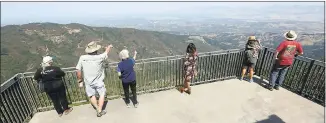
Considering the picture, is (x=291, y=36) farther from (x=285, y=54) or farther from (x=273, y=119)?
(x=273, y=119)

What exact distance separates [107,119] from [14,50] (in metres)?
140

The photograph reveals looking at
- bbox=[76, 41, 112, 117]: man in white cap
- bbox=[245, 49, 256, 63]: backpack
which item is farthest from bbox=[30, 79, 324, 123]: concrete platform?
bbox=[245, 49, 256, 63]: backpack

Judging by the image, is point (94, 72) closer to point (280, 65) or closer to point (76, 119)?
point (76, 119)

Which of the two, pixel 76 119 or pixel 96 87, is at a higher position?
pixel 96 87

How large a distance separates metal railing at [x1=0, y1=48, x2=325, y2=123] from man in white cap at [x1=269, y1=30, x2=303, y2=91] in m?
0.34

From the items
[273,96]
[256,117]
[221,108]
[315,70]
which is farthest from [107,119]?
[315,70]

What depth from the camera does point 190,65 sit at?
6.55 m

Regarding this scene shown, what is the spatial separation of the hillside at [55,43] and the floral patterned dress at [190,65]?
103 meters

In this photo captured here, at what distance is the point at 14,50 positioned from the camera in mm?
122688

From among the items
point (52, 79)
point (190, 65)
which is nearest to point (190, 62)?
point (190, 65)

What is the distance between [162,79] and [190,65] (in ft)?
4.42

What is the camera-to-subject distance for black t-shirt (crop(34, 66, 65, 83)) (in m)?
5.18

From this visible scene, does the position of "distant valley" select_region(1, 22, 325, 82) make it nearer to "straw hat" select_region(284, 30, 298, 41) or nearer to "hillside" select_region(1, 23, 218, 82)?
"hillside" select_region(1, 23, 218, 82)

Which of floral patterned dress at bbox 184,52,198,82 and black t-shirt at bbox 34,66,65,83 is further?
floral patterned dress at bbox 184,52,198,82
